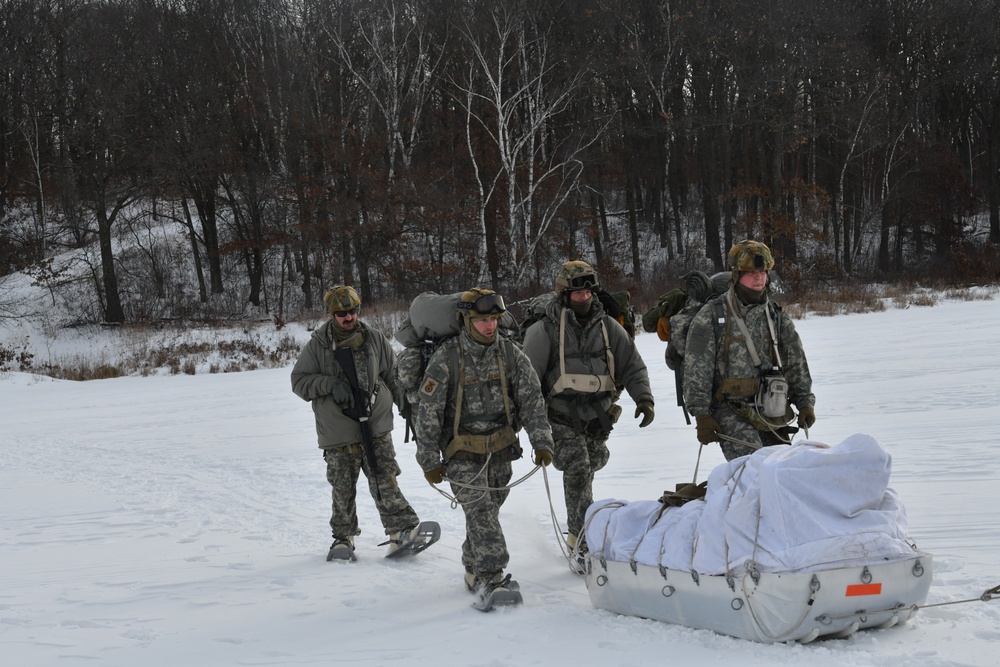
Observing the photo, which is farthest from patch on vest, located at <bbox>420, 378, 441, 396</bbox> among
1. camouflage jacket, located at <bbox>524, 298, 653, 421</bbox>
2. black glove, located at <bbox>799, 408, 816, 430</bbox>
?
black glove, located at <bbox>799, 408, 816, 430</bbox>

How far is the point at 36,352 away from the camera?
94.5 ft

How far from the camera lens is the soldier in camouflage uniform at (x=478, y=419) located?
5695mm

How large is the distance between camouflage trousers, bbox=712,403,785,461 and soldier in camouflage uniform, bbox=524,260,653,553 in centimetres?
48

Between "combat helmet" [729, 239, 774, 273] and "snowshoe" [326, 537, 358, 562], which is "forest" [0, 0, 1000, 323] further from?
"combat helmet" [729, 239, 774, 273]

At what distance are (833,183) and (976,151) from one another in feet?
25.0

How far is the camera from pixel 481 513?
5746mm

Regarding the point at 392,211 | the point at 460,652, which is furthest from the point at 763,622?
the point at 392,211

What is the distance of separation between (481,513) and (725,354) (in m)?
1.84

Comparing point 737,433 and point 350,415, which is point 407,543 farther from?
point 737,433

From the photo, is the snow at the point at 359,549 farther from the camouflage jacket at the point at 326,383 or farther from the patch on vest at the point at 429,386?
the patch on vest at the point at 429,386

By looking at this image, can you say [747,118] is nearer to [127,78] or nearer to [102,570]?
[127,78]

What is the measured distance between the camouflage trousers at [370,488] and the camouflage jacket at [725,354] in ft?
7.68

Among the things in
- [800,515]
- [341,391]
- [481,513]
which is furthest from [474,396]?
[800,515]

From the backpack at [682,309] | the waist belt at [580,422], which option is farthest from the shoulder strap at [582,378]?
the backpack at [682,309]
